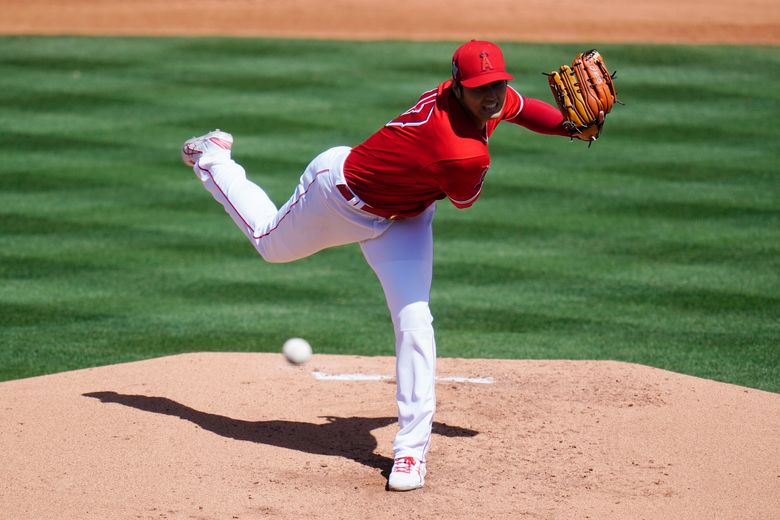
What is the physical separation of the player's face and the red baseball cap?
39 millimetres

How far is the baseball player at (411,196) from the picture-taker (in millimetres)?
4547

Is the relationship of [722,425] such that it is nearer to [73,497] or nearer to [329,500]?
[329,500]

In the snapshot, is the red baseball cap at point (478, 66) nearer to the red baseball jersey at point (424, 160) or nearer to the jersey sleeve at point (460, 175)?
the red baseball jersey at point (424, 160)

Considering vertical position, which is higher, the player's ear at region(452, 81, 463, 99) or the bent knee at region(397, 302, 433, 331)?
the player's ear at region(452, 81, 463, 99)

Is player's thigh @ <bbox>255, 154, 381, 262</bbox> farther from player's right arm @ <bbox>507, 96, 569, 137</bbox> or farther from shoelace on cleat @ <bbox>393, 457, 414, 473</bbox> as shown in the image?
shoelace on cleat @ <bbox>393, 457, 414, 473</bbox>

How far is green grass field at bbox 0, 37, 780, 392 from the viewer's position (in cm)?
757

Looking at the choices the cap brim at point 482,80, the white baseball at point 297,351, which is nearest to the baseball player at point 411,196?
the cap brim at point 482,80

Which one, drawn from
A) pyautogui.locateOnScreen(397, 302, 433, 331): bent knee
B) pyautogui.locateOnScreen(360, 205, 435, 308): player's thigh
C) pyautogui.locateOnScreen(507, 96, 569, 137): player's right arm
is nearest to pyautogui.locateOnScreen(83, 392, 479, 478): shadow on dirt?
pyautogui.locateOnScreen(397, 302, 433, 331): bent knee

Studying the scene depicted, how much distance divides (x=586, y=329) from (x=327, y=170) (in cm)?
326

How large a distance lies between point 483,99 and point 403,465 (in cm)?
161

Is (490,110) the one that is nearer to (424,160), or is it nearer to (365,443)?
(424,160)

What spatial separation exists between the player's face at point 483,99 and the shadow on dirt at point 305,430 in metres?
1.69

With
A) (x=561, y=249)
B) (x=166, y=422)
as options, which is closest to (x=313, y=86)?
(x=561, y=249)

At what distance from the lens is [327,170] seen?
499cm
